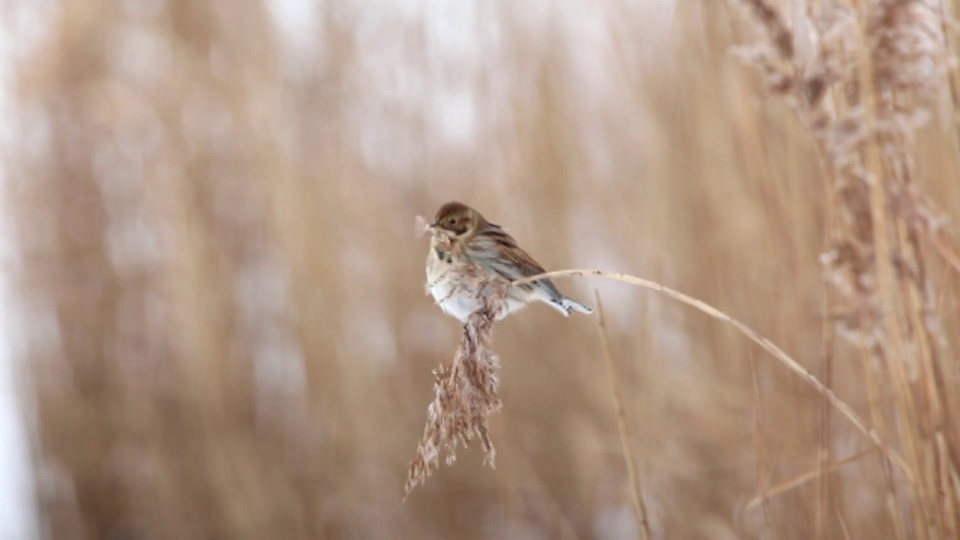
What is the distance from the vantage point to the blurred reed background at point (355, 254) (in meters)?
1.85

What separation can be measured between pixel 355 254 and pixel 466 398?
5.29ft

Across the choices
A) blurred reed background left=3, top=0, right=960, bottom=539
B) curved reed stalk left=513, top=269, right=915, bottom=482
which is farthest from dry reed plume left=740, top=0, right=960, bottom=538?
blurred reed background left=3, top=0, right=960, bottom=539

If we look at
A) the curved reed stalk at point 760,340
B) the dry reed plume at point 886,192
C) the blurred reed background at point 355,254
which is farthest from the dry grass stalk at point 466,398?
the blurred reed background at point 355,254

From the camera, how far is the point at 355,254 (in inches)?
95.0

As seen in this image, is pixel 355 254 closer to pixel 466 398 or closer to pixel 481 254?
pixel 481 254

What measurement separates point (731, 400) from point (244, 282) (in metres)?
1.32

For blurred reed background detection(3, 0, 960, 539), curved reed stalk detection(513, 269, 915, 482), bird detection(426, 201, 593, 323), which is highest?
blurred reed background detection(3, 0, 960, 539)

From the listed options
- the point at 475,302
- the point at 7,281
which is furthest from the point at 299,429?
the point at 475,302

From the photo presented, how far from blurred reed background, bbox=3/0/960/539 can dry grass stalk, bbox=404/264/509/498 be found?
0.67 m

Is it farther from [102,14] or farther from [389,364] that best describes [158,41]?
[389,364]

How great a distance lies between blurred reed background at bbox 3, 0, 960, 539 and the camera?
185 centimetres

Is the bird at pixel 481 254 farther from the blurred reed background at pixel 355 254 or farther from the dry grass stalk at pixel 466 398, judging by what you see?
the blurred reed background at pixel 355 254

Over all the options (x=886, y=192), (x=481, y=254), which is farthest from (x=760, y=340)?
(x=481, y=254)

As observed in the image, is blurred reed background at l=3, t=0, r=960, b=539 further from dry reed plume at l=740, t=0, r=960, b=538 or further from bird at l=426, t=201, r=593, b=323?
dry reed plume at l=740, t=0, r=960, b=538
